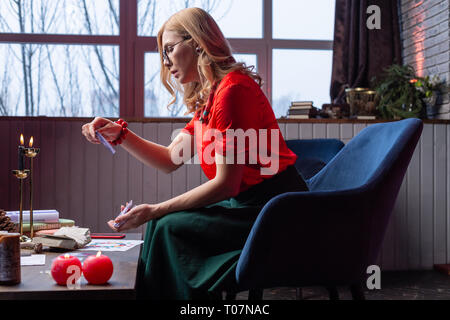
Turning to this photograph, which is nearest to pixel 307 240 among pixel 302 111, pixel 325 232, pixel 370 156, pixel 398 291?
pixel 325 232

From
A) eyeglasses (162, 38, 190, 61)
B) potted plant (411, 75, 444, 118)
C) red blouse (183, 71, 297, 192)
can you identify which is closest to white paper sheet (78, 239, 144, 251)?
red blouse (183, 71, 297, 192)

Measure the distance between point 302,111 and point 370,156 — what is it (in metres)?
1.76

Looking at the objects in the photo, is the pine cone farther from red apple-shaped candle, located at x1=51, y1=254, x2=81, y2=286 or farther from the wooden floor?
the wooden floor

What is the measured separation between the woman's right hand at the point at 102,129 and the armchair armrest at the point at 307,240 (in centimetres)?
75

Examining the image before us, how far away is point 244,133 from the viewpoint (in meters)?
1.28

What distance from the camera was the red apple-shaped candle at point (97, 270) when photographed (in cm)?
104

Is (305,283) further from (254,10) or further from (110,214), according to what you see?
(254,10)

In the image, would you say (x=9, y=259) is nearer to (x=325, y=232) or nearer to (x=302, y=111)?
(x=325, y=232)

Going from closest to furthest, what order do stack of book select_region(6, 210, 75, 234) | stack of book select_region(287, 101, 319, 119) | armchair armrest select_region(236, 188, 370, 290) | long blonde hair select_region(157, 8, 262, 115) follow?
armchair armrest select_region(236, 188, 370, 290) < long blonde hair select_region(157, 8, 262, 115) < stack of book select_region(6, 210, 75, 234) < stack of book select_region(287, 101, 319, 119)

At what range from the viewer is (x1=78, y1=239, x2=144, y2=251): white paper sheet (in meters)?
1.49

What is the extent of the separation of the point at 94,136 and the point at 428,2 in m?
2.71

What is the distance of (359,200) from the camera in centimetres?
121

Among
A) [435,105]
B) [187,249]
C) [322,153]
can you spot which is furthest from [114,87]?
[187,249]

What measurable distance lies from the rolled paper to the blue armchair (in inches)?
20.2
